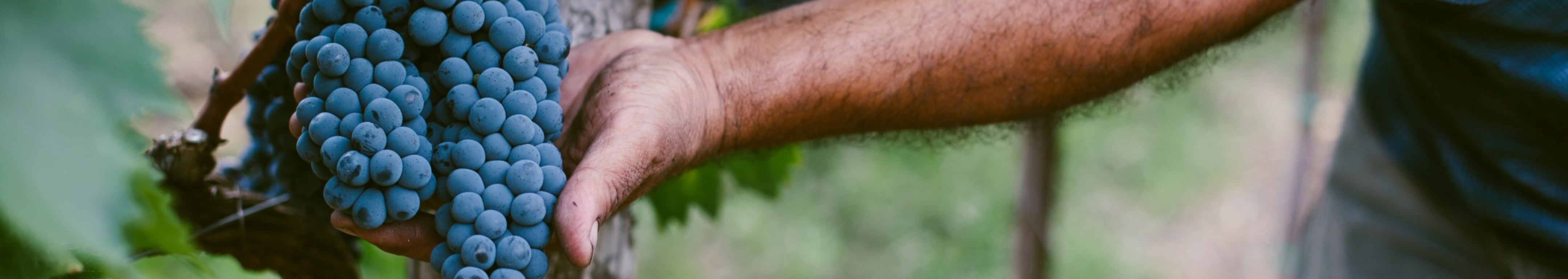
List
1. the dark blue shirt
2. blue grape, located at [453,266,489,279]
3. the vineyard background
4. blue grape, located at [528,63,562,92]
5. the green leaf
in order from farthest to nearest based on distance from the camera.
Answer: the vineyard background, the dark blue shirt, blue grape, located at [528,63,562,92], blue grape, located at [453,266,489,279], the green leaf

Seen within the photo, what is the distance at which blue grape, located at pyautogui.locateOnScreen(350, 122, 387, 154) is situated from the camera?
1.98 ft

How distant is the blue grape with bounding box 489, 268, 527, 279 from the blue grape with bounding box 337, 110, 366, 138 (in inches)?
5.1

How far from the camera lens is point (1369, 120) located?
1.55 meters

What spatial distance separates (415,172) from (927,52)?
585 mm

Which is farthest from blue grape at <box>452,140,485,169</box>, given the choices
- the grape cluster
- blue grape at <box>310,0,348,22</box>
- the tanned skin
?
the tanned skin

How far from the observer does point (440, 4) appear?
0.64 meters

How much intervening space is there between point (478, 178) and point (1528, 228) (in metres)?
1.21

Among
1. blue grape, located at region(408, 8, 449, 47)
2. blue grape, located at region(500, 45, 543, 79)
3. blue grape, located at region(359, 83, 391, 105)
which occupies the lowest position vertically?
blue grape, located at region(359, 83, 391, 105)

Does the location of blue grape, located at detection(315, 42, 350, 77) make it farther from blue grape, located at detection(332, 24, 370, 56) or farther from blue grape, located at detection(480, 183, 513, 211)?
blue grape, located at detection(480, 183, 513, 211)

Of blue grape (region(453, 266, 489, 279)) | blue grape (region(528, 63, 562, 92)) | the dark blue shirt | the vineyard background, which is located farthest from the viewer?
the vineyard background

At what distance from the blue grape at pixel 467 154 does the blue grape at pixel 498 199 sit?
0.8 inches

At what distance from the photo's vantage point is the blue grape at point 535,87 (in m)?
0.67

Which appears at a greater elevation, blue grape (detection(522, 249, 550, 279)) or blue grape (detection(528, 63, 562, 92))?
blue grape (detection(528, 63, 562, 92))

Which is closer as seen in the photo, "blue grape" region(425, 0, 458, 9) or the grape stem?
"blue grape" region(425, 0, 458, 9)
